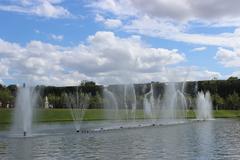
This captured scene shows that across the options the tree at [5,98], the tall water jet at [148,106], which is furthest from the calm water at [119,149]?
the tree at [5,98]

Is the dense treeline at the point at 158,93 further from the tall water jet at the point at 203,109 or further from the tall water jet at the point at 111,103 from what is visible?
the tall water jet at the point at 203,109

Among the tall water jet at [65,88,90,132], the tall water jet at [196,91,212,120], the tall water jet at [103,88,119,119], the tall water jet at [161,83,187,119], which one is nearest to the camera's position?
the tall water jet at [103,88,119,119]

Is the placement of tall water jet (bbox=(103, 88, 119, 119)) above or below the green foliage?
below

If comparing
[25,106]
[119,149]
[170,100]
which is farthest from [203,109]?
[119,149]

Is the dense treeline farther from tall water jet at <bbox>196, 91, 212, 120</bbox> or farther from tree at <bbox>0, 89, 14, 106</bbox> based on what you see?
tall water jet at <bbox>196, 91, 212, 120</bbox>

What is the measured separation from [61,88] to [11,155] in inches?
6162

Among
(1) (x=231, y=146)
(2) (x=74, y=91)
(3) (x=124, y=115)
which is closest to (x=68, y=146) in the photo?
(1) (x=231, y=146)

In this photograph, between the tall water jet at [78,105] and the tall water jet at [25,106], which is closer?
the tall water jet at [25,106]

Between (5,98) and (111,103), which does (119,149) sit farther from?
(5,98)

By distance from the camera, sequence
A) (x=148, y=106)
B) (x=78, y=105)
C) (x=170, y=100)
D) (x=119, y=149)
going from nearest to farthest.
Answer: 1. (x=119, y=149)
2. (x=170, y=100)
3. (x=148, y=106)
4. (x=78, y=105)

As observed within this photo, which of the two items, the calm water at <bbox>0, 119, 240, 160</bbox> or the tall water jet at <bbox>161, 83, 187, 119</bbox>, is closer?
the calm water at <bbox>0, 119, 240, 160</bbox>

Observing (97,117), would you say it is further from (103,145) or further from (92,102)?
(103,145)

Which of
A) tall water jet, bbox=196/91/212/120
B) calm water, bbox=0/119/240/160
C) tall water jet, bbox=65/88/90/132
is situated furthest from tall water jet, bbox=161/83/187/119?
calm water, bbox=0/119/240/160

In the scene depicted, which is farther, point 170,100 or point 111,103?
point 111,103
